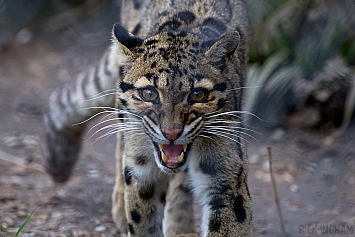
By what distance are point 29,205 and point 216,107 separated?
2201mm

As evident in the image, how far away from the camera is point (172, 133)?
9.97 feet

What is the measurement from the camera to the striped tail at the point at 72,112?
15.7 ft

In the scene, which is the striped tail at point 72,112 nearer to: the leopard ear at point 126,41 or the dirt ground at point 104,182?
the dirt ground at point 104,182

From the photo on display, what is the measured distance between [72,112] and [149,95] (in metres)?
1.79

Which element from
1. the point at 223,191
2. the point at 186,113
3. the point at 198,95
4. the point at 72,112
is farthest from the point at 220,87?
the point at 72,112

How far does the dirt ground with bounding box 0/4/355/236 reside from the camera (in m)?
Answer: 4.42

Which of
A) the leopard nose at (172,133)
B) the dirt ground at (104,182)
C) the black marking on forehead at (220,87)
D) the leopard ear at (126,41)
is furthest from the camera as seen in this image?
the dirt ground at (104,182)

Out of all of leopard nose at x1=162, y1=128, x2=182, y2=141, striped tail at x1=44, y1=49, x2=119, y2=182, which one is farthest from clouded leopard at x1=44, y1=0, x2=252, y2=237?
striped tail at x1=44, y1=49, x2=119, y2=182

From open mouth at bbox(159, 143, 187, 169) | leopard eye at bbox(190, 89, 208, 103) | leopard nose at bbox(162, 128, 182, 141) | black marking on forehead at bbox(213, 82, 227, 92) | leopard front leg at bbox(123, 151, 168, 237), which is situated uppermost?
black marking on forehead at bbox(213, 82, 227, 92)

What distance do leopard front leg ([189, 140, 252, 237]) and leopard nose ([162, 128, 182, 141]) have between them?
0.40m

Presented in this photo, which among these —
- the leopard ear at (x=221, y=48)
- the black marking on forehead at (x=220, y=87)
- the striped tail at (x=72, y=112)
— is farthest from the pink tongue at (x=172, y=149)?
the striped tail at (x=72, y=112)

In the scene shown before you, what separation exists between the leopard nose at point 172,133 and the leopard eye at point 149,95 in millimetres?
220

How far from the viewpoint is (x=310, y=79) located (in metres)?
5.89

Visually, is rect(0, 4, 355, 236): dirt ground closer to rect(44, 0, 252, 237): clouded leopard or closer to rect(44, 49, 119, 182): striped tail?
rect(44, 49, 119, 182): striped tail
